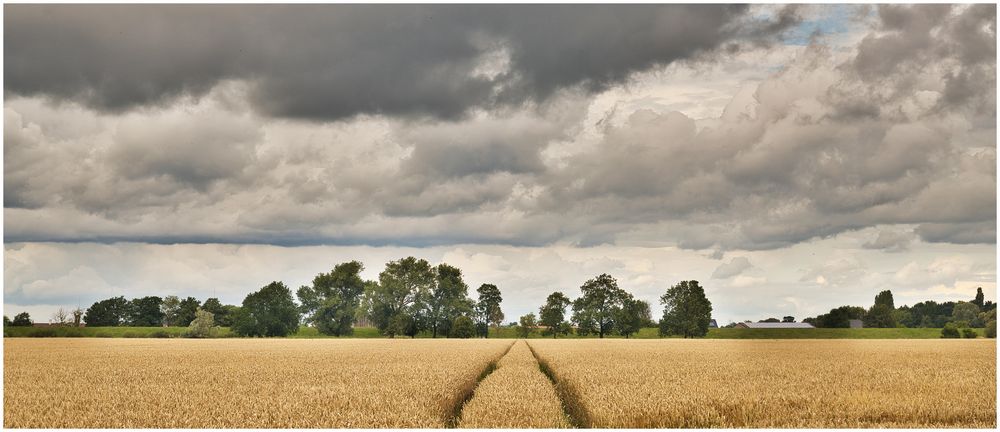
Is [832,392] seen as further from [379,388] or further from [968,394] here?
[379,388]

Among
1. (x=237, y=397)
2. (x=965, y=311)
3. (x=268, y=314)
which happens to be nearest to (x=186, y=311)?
(x=268, y=314)

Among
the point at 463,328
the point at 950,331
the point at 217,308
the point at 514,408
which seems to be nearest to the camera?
the point at 514,408

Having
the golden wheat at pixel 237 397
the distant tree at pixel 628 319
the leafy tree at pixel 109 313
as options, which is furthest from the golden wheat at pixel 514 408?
the leafy tree at pixel 109 313

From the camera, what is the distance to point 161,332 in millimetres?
122188

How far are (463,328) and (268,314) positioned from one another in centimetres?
3600

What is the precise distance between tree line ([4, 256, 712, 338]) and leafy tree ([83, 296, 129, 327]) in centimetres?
3606

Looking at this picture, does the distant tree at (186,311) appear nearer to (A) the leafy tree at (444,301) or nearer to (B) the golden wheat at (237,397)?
(A) the leafy tree at (444,301)

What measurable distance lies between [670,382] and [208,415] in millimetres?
13415

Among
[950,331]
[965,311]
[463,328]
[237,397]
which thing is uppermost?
[237,397]

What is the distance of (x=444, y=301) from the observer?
13400 centimetres

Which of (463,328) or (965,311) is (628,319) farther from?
(965,311)

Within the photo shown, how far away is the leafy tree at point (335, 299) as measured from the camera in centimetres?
13627

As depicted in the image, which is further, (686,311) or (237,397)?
(686,311)

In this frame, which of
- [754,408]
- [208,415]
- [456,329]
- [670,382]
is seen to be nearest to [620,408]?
[754,408]
